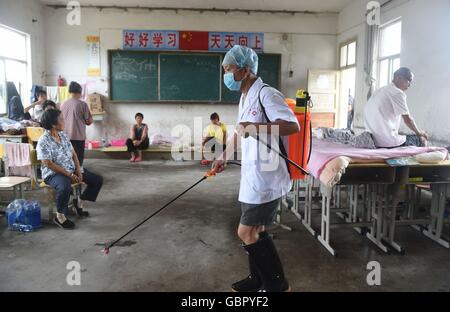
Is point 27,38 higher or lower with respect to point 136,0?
lower

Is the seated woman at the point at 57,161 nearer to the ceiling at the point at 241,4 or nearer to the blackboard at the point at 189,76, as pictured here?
the blackboard at the point at 189,76

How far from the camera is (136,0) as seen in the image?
7.47 meters

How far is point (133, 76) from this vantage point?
8.05 meters

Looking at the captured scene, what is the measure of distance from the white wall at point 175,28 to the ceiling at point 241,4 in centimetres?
23

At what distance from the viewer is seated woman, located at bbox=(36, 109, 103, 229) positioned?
11.5 ft

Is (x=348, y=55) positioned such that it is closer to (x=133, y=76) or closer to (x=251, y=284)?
(x=133, y=76)

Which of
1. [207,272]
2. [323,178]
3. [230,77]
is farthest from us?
[323,178]

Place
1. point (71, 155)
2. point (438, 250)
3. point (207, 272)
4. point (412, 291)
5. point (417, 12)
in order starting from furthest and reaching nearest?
point (417, 12) → point (71, 155) → point (438, 250) → point (207, 272) → point (412, 291)

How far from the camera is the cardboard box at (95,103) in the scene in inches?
310

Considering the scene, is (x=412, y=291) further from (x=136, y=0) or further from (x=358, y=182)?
(x=136, y=0)

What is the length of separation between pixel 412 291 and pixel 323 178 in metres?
0.94
